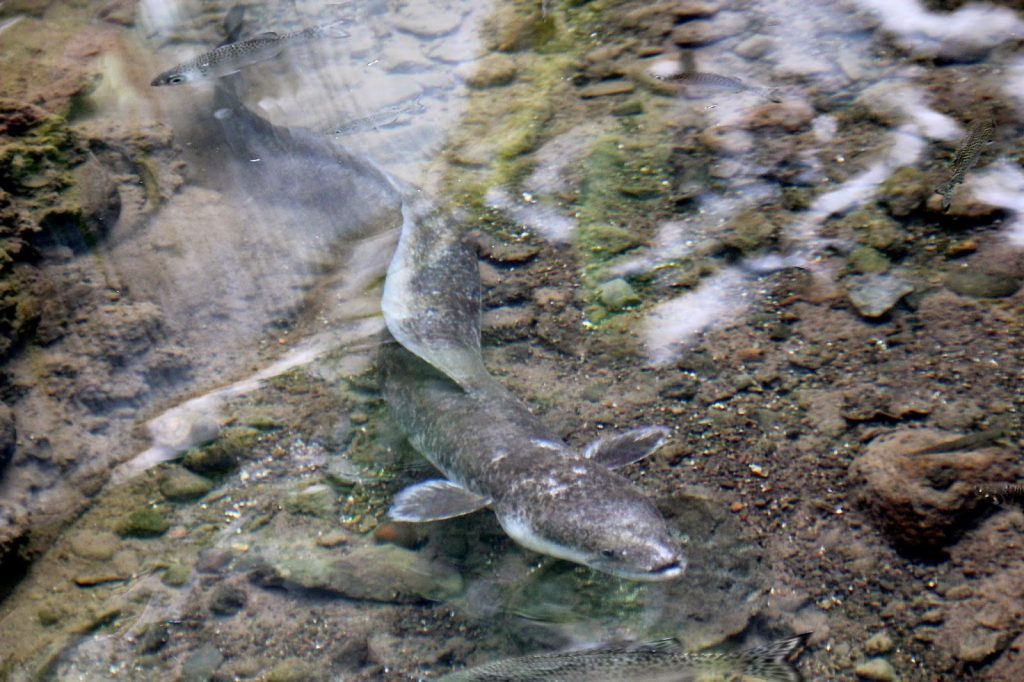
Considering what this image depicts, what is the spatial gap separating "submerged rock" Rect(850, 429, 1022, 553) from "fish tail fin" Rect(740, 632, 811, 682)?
781mm

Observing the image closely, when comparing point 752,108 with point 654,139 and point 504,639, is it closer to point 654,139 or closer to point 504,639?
point 654,139

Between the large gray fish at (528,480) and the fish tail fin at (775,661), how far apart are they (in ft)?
1.42

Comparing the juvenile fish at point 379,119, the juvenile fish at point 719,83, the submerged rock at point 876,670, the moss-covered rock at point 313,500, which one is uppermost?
the juvenile fish at point 379,119

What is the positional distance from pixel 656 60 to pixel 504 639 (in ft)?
16.7

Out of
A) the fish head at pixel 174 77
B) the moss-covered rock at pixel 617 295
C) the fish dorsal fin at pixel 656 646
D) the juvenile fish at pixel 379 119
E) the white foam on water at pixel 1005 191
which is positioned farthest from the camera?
the juvenile fish at pixel 379 119

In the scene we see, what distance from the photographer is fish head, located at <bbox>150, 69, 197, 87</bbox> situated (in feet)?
19.7

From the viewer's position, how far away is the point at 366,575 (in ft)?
11.1

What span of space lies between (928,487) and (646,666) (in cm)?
141

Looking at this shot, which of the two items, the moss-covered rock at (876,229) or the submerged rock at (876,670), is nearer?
the submerged rock at (876,670)

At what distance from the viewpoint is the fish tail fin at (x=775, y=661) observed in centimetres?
260

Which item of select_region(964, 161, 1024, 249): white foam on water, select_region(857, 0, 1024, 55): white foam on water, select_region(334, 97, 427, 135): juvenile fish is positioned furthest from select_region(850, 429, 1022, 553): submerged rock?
select_region(334, 97, 427, 135): juvenile fish

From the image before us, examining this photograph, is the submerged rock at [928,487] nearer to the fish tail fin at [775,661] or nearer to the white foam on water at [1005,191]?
the fish tail fin at [775,661]

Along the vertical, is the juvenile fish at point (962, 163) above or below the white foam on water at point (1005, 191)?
above

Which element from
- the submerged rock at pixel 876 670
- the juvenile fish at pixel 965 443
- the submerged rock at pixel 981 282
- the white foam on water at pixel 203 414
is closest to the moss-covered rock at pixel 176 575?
the white foam on water at pixel 203 414
